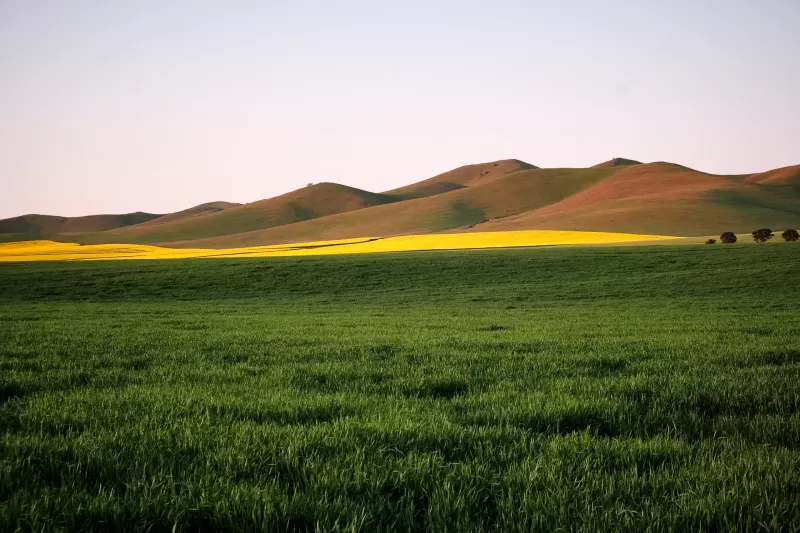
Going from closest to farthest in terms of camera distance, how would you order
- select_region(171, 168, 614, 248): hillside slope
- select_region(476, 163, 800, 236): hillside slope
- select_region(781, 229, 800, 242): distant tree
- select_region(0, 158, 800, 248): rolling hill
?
select_region(781, 229, 800, 242): distant tree
select_region(476, 163, 800, 236): hillside slope
select_region(0, 158, 800, 248): rolling hill
select_region(171, 168, 614, 248): hillside slope

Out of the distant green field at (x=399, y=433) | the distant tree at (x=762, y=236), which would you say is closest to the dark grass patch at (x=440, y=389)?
the distant green field at (x=399, y=433)

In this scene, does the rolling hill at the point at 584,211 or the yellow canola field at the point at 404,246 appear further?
the rolling hill at the point at 584,211

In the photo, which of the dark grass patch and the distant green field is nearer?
the distant green field

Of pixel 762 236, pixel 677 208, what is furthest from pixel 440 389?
pixel 677 208

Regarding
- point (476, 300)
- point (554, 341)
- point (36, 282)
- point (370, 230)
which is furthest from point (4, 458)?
point (370, 230)

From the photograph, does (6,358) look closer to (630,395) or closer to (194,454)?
(194,454)

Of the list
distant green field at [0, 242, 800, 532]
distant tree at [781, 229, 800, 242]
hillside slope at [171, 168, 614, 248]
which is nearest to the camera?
distant green field at [0, 242, 800, 532]

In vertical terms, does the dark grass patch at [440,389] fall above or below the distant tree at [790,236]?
below

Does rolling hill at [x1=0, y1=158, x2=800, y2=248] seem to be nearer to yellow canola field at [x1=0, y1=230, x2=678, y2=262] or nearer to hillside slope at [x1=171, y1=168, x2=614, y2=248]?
hillside slope at [x1=171, y1=168, x2=614, y2=248]

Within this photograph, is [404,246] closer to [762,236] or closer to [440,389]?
[762,236]

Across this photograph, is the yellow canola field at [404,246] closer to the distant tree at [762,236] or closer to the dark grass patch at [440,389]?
the distant tree at [762,236]

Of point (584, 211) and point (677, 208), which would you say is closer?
point (677, 208)

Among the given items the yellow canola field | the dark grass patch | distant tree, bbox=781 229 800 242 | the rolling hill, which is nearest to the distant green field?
the dark grass patch

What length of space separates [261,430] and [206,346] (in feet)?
23.9
